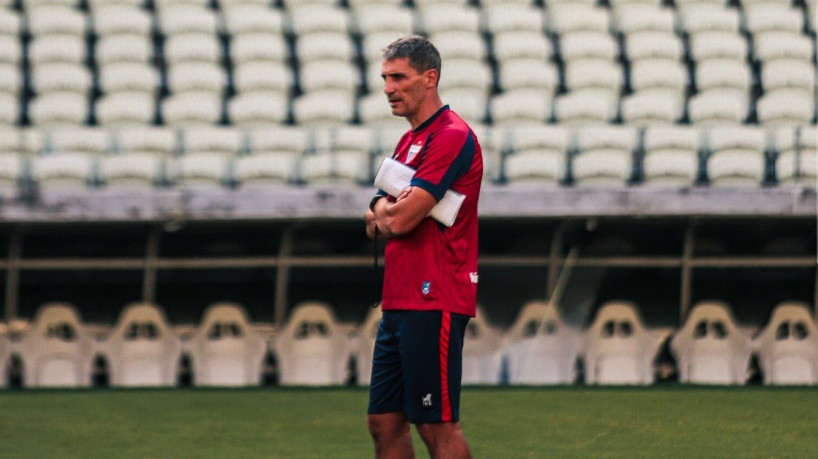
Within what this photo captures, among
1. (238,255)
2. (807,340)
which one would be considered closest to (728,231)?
(807,340)

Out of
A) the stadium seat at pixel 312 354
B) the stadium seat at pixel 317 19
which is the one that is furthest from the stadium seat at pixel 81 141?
the stadium seat at pixel 317 19

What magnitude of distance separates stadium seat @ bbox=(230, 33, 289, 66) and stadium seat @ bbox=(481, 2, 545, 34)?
207cm

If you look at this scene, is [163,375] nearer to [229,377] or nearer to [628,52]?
[229,377]

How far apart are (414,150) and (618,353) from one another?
6.60 m

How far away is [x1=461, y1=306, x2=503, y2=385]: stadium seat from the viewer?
1011 cm

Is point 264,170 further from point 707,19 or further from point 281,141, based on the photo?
point 707,19

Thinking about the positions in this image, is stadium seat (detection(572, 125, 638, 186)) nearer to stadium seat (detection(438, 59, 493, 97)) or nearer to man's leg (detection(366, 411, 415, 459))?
stadium seat (detection(438, 59, 493, 97))

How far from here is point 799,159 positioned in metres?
10.7

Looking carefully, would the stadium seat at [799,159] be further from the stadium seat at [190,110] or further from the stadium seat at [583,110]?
the stadium seat at [190,110]

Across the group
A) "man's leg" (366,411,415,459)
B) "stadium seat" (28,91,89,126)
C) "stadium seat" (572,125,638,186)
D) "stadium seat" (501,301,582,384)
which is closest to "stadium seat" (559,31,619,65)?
"stadium seat" (572,125,638,186)

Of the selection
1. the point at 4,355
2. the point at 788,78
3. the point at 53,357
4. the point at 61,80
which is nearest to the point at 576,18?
the point at 788,78

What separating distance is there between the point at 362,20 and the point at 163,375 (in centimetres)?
459

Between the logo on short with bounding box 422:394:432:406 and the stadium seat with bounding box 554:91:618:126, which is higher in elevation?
the stadium seat with bounding box 554:91:618:126

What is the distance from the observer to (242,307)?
1150 cm
